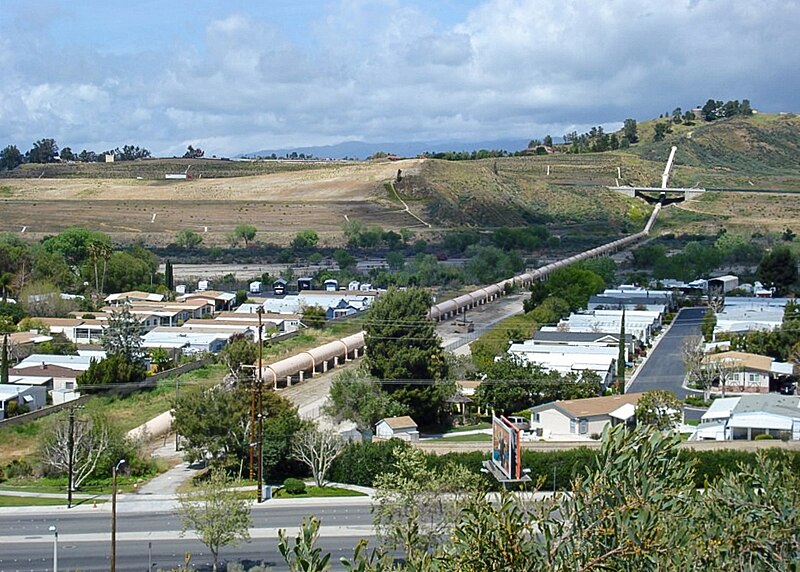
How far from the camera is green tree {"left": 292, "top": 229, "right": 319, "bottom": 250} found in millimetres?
98625

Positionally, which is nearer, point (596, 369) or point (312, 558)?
point (312, 558)

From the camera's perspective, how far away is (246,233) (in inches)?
3976

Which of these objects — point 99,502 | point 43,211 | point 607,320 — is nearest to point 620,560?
point 99,502

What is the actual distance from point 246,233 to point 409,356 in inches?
2535

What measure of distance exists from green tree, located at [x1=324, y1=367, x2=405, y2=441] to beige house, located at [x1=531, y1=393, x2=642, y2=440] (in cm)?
443

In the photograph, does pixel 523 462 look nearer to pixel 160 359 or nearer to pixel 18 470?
pixel 18 470

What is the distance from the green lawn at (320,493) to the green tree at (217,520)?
4.76 metres

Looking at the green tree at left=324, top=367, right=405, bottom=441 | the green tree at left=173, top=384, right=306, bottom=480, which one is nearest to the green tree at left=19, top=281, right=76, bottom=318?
the green tree at left=324, top=367, right=405, bottom=441

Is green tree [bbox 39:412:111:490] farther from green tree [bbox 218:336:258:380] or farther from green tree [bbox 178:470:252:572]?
green tree [bbox 218:336:258:380]

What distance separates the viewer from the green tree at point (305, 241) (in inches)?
3883

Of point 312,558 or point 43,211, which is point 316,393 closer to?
point 312,558

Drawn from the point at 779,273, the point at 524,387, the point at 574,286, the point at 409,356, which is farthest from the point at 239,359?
the point at 779,273

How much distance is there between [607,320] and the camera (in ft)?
184

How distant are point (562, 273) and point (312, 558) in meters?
56.3
